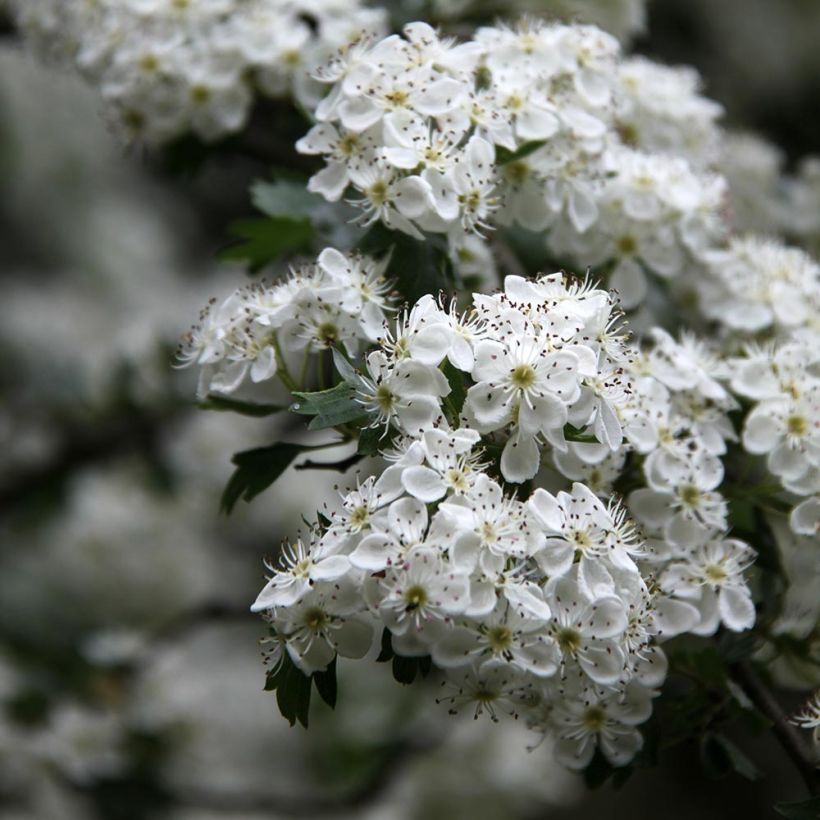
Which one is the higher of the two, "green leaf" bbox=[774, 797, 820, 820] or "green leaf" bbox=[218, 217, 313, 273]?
"green leaf" bbox=[218, 217, 313, 273]

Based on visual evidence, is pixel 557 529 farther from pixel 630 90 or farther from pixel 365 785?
pixel 365 785

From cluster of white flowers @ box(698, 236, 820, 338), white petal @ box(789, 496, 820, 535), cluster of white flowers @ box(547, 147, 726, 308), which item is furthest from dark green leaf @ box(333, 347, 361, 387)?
cluster of white flowers @ box(698, 236, 820, 338)

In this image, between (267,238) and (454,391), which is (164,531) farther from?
(454,391)

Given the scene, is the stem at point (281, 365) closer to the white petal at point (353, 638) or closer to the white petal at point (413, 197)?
the white petal at point (413, 197)

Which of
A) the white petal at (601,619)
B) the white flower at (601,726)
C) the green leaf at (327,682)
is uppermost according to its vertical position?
the white petal at (601,619)

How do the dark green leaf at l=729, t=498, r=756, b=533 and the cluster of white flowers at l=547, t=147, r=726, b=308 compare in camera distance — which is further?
the cluster of white flowers at l=547, t=147, r=726, b=308

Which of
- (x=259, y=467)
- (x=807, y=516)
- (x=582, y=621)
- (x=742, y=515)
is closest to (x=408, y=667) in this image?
(x=582, y=621)

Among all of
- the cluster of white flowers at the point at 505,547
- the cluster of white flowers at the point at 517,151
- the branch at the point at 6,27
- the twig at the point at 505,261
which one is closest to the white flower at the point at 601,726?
the cluster of white flowers at the point at 505,547

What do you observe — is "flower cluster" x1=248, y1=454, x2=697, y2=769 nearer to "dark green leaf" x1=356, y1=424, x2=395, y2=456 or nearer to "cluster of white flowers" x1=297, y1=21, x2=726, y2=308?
"dark green leaf" x1=356, y1=424, x2=395, y2=456
